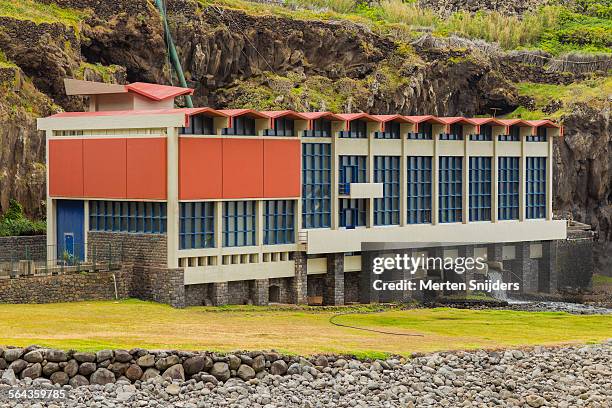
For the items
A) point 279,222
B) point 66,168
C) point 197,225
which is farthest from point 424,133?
point 66,168

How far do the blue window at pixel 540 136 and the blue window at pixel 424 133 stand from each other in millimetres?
9385

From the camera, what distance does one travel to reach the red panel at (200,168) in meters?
65.8

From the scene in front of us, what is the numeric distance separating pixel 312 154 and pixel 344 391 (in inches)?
1219

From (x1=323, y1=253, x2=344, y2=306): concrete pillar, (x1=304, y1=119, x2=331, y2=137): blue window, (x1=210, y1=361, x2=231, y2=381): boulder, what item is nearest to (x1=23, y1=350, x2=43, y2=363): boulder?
(x1=210, y1=361, x2=231, y2=381): boulder

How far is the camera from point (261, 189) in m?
69.8

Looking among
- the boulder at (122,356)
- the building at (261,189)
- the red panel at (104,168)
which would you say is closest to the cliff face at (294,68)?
the building at (261,189)

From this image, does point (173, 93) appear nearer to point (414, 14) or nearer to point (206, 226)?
point (206, 226)

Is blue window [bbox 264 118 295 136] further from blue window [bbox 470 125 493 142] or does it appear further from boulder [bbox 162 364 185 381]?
boulder [bbox 162 364 185 381]

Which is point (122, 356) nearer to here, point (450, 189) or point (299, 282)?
point (299, 282)

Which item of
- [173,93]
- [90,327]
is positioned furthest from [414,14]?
[90,327]

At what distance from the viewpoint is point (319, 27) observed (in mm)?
110375

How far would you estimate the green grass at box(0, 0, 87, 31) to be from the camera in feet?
283

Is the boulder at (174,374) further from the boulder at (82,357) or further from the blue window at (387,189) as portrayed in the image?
the blue window at (387,189)

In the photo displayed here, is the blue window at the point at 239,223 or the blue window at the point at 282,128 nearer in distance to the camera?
the blue window at the point at 239,223
